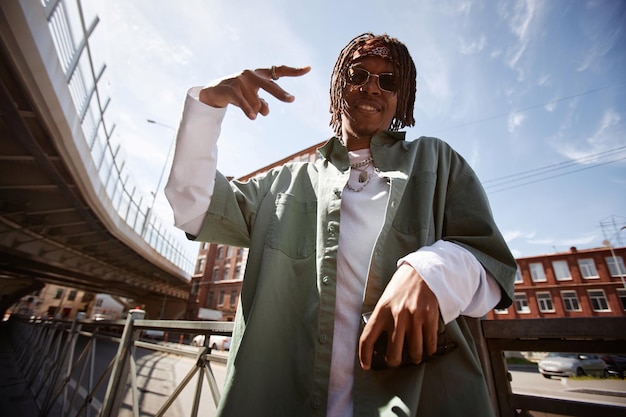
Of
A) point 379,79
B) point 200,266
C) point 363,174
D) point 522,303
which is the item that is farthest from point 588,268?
point 200,266

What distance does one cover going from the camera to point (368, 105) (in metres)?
1.43

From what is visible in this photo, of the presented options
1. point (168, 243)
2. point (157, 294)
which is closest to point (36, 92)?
point (168, 243)

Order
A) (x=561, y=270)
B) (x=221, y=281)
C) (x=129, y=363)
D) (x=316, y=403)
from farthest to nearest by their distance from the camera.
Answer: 1. (x=221, y=281)
2. (x=561, y=270)
3. (x=129, y=363)
4. (x=316, y=403)

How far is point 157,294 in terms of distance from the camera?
31.9 m

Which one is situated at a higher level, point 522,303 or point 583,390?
point 522,303

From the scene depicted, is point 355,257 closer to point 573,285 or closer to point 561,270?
point 573,285

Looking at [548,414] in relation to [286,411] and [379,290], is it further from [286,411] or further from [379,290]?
[286,411]

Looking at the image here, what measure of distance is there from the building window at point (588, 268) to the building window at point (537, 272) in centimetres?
305

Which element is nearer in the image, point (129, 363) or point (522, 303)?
point (129, 363)

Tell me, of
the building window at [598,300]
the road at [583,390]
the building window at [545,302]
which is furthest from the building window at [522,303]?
the road at [583,390]

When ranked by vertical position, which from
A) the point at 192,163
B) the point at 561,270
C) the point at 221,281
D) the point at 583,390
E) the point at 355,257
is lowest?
the point at 583,390

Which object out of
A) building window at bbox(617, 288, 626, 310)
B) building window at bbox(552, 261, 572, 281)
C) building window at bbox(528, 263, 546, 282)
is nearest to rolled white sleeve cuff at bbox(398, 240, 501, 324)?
building window at bbox(528, 263, 546, 282)

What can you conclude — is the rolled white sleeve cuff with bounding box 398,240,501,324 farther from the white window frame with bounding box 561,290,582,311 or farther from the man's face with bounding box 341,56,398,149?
the white window frame with bounding box 561,290,582,311

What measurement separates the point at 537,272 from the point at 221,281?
34.5 meters
